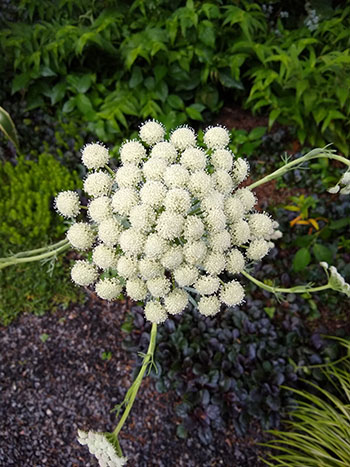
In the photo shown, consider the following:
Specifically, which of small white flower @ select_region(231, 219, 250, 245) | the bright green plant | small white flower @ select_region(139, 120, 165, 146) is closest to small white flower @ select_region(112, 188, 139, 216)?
small white flower @ select_region(139, 120, 165, 146)

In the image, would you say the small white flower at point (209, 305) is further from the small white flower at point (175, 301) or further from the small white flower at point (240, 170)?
the small white flower at point (240, 170)

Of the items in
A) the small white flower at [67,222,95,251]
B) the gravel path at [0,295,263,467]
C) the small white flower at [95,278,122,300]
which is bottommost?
the gravel path at [0,295,263,467]

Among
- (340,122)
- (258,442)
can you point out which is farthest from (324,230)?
(258,442)

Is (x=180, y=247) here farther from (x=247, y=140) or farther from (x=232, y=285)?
(x=247, y=140)

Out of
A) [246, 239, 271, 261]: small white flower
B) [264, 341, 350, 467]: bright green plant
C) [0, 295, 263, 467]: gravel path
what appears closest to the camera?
[246, 239, 271, 261]: small white flower

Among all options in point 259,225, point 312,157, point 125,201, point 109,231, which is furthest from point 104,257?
point 312,157

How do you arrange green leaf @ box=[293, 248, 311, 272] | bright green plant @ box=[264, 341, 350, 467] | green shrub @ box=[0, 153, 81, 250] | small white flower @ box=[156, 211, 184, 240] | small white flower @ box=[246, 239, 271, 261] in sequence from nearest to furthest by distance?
small white flower @ box=[156, 211, 184, 240], small white flower @ box=[246, 239, 271, 261], bright green plant @ box=[264, 341, 350, 467], green leaf @ box=[293, 248, 311, 272], green shrub @ box=[0, 153, 81, 250]

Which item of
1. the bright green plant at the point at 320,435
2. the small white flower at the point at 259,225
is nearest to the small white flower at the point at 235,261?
the small white flower at the point at 259,225

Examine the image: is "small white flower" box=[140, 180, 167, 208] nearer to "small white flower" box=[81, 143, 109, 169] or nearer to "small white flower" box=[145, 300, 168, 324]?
"small white flower" box=[81, 143, 109, 169]
